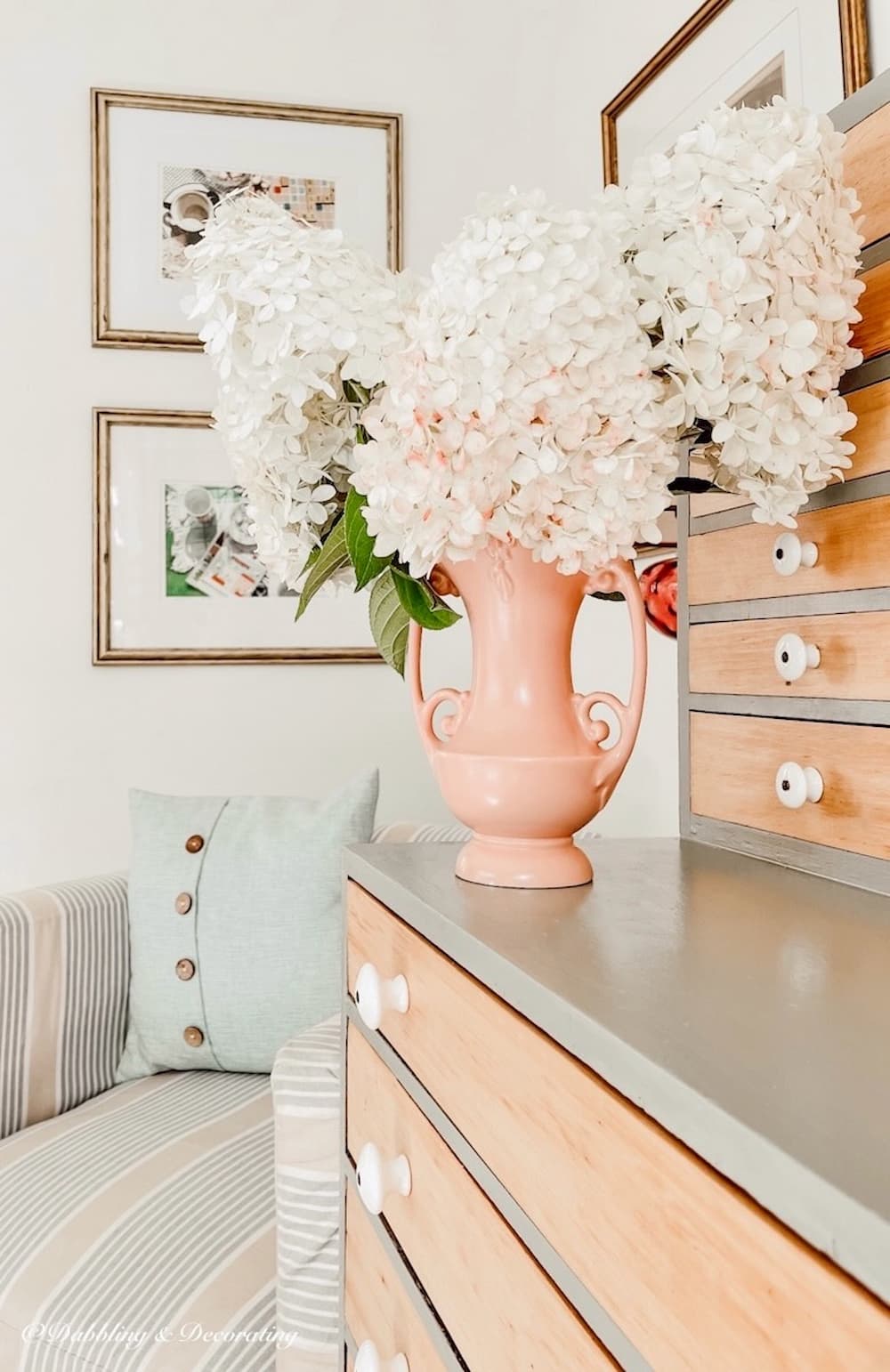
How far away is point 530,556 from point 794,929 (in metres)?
0.28

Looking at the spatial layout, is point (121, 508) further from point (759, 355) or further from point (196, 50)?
point (759, 355)

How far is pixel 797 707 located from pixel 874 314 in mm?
253

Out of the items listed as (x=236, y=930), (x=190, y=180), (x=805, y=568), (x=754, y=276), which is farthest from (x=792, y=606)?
(x=190, y=180)

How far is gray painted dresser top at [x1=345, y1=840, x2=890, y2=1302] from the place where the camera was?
0.99 ft

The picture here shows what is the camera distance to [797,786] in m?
0.74

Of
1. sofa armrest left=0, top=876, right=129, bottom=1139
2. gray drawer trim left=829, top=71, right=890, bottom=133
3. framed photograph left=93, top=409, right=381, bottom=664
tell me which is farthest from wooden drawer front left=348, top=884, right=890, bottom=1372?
framed photograph left=93, top=409, right=381, bottom=664

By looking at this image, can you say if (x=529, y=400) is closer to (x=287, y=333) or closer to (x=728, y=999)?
(x=287, y=333)

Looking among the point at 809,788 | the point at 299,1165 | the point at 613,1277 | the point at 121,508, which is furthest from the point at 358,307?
the point at 121,508

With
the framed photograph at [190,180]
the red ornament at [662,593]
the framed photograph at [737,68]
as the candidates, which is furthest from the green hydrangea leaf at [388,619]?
the framed photograph at [190,180]

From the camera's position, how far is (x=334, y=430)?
74cm

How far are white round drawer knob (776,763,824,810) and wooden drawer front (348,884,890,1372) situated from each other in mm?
277

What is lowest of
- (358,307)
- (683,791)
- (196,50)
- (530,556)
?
(683,791)

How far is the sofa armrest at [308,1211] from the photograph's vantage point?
950mm

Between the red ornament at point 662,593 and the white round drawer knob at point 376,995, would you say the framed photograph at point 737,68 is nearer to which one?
the red ornament at point 662,593
